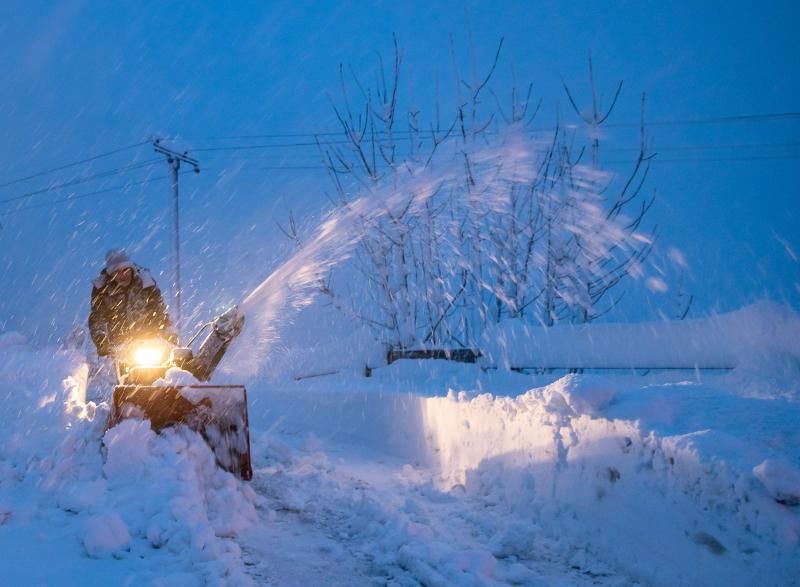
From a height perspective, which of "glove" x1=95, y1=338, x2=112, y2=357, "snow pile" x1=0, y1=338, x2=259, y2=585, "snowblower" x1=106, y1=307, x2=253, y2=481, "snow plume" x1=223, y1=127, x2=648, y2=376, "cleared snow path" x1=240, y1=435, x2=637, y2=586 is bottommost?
"cleared snow path" x1=240, y1=435, x2=637, y2=586

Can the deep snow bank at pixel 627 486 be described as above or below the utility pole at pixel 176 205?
below

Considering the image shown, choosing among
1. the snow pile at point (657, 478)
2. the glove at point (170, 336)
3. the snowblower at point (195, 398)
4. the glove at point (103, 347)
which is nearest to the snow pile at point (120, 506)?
the snowblower at point (195, 398)

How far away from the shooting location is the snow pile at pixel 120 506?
3.65 meters

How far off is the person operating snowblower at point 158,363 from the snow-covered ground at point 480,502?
226 millimetres

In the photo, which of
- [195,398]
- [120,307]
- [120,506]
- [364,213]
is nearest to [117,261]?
[120,307]

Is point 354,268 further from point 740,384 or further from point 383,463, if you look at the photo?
point 740,384

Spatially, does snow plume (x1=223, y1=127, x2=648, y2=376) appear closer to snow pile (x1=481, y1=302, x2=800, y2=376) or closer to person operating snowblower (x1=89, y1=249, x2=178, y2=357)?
snow pile (x1=481, y1=302, x2=800, y2=376)

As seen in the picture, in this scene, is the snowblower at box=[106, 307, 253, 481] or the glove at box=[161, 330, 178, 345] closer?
the snowblower at box=[106, 307, 253, 481]

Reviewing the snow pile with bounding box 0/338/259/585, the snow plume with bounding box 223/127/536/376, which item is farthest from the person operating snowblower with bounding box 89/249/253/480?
the snow plume with bounding box 223/127/536/376

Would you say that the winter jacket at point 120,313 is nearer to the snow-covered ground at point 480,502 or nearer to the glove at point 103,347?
the glove at point 103,347

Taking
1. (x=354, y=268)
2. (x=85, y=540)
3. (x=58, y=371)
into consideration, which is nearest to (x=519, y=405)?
(x=85, y=540)

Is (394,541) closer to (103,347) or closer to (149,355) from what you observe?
(149,355)

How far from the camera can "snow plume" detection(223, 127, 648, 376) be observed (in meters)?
17.5

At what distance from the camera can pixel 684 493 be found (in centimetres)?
373
